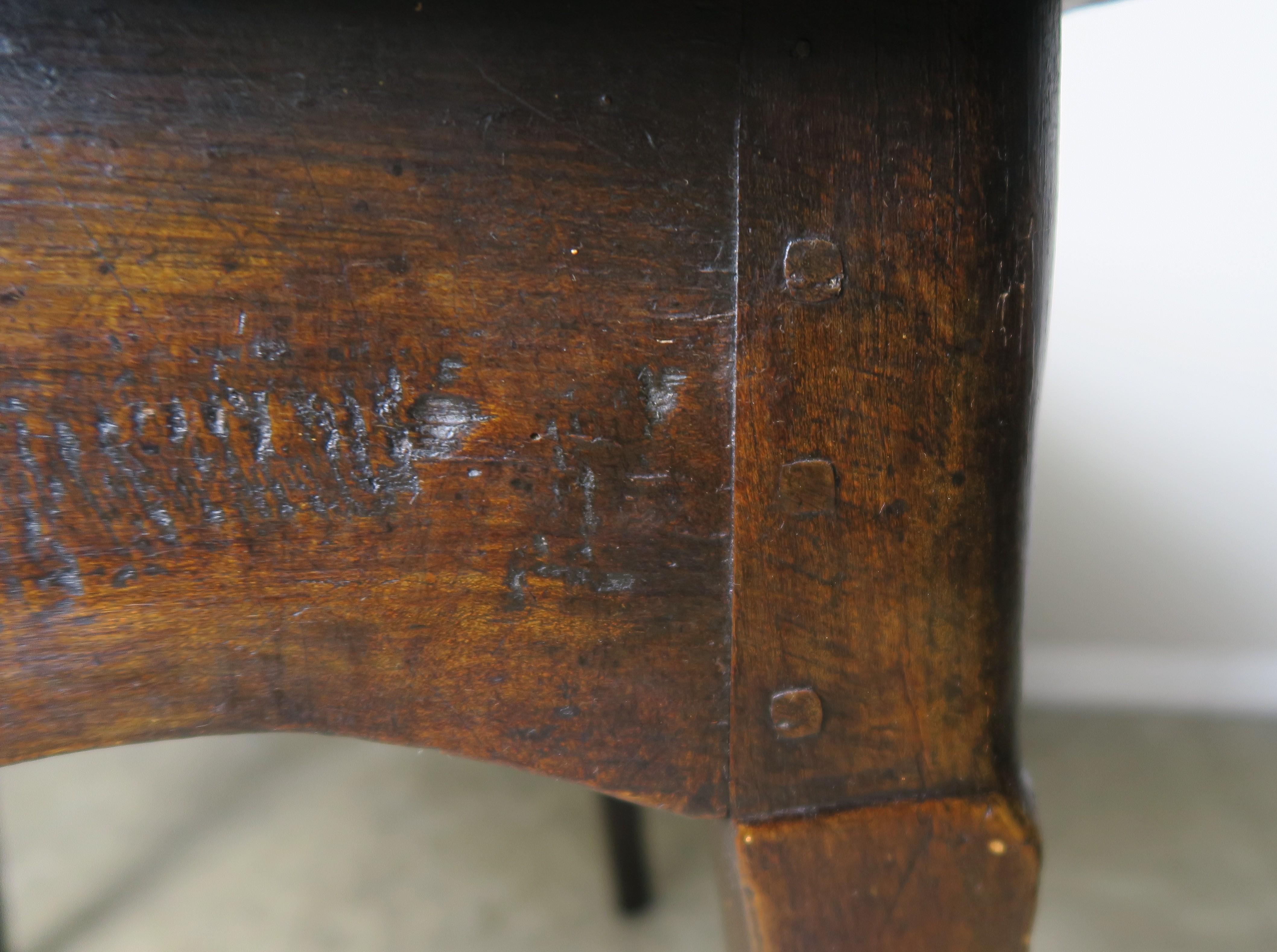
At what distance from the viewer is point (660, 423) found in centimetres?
29

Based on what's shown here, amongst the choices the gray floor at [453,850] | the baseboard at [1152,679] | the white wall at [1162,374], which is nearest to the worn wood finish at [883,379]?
the gray floor at [453,850]

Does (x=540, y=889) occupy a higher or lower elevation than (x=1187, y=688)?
lower

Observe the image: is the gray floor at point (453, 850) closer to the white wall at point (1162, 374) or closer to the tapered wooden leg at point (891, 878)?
the white wall at point (1162, 374)

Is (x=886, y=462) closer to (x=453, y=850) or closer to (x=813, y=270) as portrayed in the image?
(x=813, y=270)

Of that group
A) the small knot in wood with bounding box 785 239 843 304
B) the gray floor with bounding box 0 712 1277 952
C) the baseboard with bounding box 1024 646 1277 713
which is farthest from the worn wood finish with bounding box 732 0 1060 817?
the baseboard with bounding box 1024 646 1277 713

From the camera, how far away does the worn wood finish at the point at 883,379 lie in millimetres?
279

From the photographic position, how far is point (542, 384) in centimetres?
29

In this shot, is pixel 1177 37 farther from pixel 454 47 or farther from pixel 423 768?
pixel 423 768

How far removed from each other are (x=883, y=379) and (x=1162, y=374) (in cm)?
110

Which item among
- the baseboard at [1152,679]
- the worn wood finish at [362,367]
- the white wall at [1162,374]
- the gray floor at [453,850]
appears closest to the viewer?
the worn wood finish at [362,367]

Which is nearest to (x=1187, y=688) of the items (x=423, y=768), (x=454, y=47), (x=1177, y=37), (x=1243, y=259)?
(x=1243, y=259)

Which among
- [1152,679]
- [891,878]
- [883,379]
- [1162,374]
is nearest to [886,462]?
[883,379]

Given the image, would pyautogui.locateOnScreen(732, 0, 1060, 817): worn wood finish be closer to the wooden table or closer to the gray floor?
the wooden table

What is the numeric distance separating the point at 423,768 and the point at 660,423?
1.06 meters
